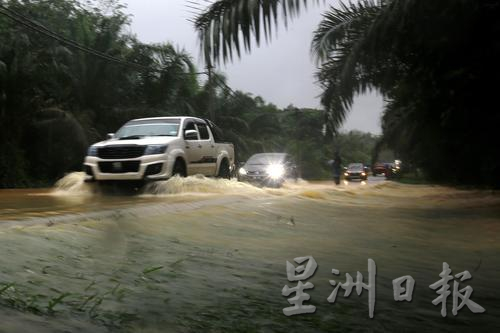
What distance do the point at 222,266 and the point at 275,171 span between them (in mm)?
15161

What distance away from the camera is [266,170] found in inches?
808

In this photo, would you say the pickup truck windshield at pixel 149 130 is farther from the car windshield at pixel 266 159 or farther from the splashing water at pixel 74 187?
the car windshield at pixel 266 159

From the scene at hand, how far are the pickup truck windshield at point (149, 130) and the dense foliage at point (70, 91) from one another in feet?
18.1

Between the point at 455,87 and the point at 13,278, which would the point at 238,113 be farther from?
the point at 13,278

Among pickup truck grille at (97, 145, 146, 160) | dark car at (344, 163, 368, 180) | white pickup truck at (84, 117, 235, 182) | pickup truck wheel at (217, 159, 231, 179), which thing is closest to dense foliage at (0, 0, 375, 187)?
pickup truck wheel at (217, 159, 231, 179)

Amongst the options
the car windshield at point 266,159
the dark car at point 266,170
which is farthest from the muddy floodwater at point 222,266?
the car windshield at point 266,159

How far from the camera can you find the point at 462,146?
43.9 feet

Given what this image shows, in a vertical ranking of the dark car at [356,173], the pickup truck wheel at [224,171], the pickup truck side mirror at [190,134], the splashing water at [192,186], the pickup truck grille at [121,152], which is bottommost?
the dark car at [356,173]

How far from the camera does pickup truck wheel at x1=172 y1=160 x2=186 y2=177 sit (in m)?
12.5

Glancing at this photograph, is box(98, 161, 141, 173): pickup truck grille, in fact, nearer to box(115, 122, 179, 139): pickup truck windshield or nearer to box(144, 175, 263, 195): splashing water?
box(144, 175, 263, 195): splashing water

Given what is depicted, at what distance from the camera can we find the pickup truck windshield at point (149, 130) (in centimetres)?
1302

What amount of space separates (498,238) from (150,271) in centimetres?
512

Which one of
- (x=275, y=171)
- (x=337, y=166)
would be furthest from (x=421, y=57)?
(x=337, y=166)

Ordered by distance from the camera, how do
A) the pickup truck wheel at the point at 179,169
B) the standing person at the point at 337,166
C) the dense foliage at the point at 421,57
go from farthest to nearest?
the standing person at the point at 337,166 → the pickup truck wheel at the point at 179,169 → the dense foliage at the point at 421,57
